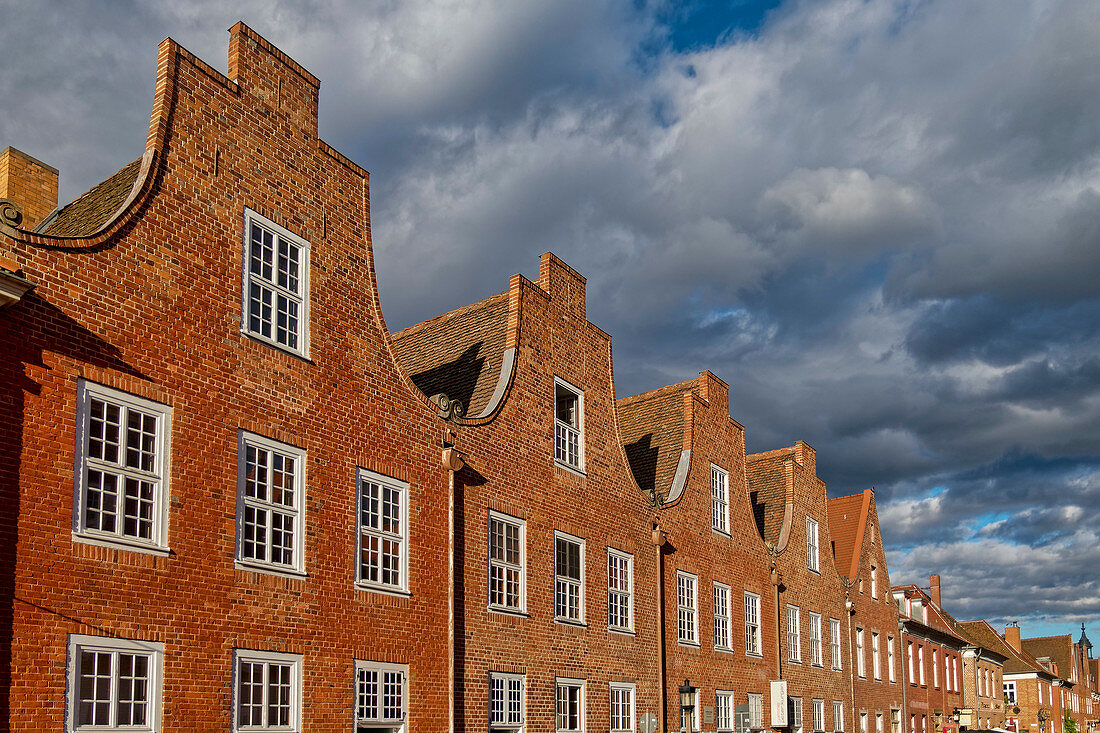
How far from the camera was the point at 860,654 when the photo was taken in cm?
4184

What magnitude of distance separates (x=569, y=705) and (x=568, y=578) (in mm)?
2583

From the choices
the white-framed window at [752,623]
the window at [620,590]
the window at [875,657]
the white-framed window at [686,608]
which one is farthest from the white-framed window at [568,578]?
the window at [875,657]

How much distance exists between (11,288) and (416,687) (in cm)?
931

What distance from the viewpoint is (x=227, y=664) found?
46.9ft

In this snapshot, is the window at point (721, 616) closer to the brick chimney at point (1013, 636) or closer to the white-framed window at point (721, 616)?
the white-framed window at point (721, 616)

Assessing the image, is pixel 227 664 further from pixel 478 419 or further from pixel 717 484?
pixel 717 484

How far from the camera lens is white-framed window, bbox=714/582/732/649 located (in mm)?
29500

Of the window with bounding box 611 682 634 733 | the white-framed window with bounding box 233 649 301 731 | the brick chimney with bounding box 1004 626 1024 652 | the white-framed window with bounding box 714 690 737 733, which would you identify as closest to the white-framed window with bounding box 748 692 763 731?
the white-framed window with bounding box 714 690 737 733

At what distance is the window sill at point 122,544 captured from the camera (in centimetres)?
1268

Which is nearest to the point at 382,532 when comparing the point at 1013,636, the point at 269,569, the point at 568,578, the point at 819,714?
the point at 269,569

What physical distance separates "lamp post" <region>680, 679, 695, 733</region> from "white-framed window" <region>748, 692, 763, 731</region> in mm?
5194

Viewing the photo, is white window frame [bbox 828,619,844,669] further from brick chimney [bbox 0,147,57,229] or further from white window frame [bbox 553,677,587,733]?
brick chimney [bbox 0,147,57,229]

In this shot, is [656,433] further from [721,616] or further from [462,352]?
[462,352]

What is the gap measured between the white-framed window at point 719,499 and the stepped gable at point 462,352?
9151 mm
